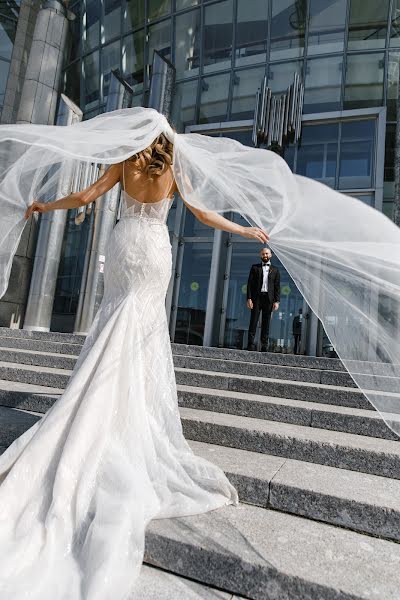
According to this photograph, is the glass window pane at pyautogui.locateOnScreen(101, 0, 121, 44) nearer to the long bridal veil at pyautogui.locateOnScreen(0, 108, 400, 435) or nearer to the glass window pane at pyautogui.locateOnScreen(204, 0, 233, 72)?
the glass window pane at pyautogui.locateOnScreen(204, 0, 233, 72)

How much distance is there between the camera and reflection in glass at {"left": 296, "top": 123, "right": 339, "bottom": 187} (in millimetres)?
11461

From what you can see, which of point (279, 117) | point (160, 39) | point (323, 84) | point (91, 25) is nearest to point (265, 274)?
point (279, 117)

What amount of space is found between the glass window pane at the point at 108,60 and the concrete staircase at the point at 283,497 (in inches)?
514

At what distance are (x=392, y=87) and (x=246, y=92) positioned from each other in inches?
156

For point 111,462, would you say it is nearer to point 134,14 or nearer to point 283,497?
point 283,497

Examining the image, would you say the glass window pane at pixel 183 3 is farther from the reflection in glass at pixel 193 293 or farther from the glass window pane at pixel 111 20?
the reflection in glass at pixel 193 293

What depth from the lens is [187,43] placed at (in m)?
13.5

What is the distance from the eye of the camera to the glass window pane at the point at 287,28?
12312mm

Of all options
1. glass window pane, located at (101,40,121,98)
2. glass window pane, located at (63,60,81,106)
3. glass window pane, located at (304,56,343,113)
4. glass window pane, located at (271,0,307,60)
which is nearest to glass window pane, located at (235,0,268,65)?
glass window pane, located at (271,0,307,60)

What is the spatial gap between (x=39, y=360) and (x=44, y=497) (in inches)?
177

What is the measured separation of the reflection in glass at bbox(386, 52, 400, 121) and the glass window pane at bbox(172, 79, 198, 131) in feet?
17.9

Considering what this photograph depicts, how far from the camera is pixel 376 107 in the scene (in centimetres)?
1112

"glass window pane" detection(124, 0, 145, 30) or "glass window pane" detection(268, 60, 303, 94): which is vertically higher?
"glass window pane" detection(124, 0, 145, 30)

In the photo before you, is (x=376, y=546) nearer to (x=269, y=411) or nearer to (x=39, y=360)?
(x=269, y=411)
